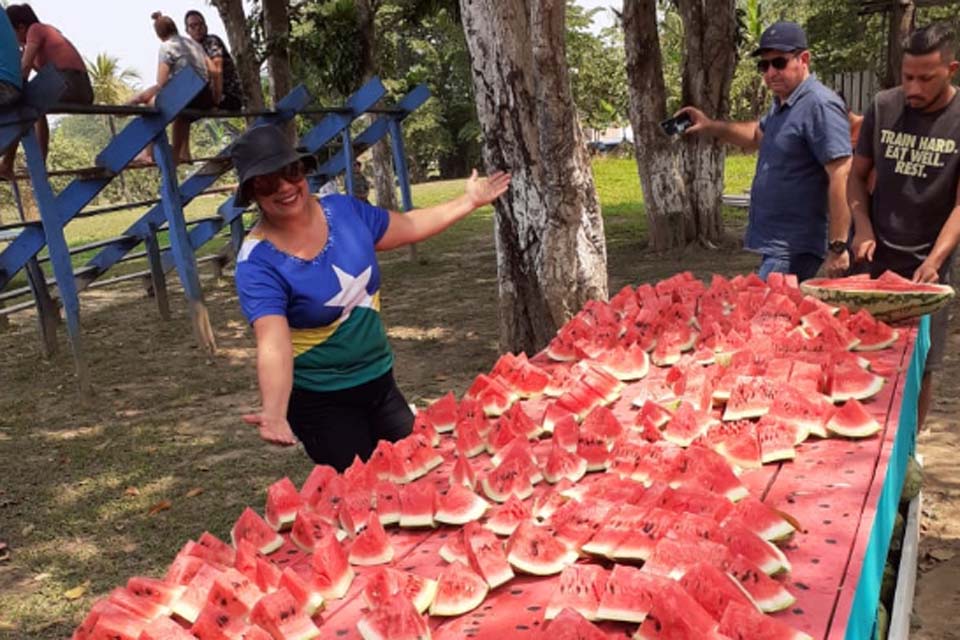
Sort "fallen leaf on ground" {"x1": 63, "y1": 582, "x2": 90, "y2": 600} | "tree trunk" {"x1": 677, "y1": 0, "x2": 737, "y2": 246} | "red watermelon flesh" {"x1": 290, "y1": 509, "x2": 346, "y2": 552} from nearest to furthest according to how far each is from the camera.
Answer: "red watermelon flesh" {"x1": 290, "y1": 509, "x2": 346, "y2": 552}
"fallen leaf on ground" {"x1": 63, "y1": 582, "x2": 90, "y2": 600}
"tree trunk" {"x1": 677, "y1": 0, "x2": 737, "y2": 246}

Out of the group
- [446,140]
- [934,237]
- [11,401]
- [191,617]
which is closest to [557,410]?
[191,617]

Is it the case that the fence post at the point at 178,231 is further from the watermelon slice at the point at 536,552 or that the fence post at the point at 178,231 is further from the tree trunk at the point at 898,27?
the tree trunk at the point at 898,27

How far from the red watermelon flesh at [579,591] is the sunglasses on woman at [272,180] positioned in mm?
2066

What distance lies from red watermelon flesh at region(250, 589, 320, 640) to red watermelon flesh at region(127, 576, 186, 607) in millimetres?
255

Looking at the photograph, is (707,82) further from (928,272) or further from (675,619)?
(675,619)

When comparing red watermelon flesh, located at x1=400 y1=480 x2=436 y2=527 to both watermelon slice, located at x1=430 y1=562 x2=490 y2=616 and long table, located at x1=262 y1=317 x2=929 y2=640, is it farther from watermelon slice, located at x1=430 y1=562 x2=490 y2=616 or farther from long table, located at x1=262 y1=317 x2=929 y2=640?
watermelon slice, located at x1=430 y1=562 x2=490 y2=616

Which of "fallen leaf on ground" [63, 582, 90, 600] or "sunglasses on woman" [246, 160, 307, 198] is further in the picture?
"fallen leaf on ground" [63, 582, 90, 600]

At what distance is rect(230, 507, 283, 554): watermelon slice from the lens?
2182 millimetres

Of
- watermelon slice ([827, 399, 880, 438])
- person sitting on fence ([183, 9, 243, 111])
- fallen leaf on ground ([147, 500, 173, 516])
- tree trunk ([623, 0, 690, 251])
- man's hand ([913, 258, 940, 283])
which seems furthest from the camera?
tree trunk ([623, 0, 690, 251])

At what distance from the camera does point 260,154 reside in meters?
3.19

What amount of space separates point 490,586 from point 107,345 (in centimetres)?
934

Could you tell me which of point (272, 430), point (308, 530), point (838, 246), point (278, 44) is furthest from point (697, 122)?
point (278, 44)

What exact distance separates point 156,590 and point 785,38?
4146 millimetres

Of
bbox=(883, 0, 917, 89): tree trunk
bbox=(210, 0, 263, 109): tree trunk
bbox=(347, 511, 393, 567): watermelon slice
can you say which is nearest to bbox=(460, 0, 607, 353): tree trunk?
bbox=(347, 511, 393, 567): watermelon slice
